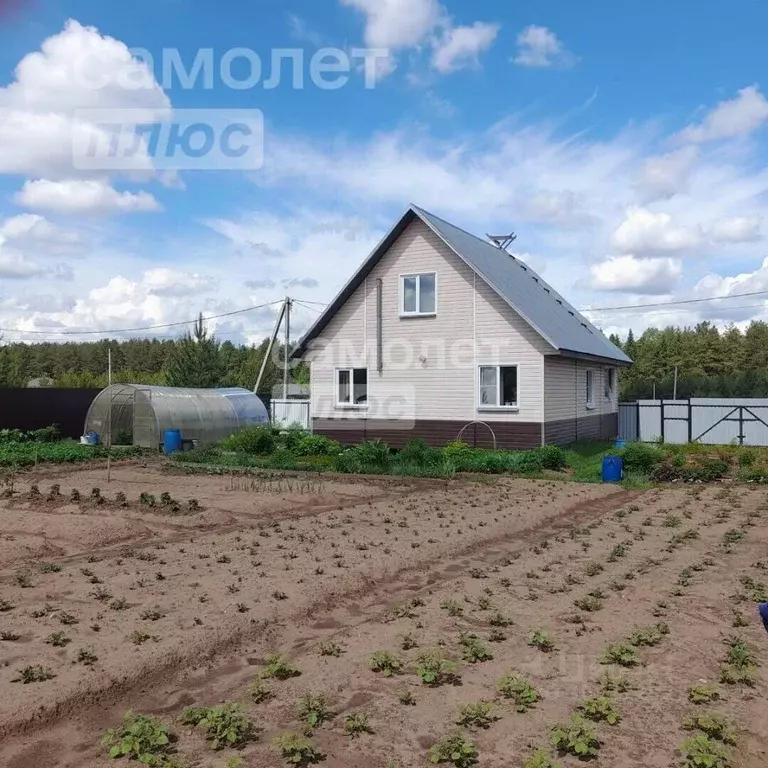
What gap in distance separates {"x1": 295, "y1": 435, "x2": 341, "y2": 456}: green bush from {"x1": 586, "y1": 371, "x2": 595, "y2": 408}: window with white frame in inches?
361

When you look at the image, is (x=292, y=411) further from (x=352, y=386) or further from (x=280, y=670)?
(x=280, y=670)

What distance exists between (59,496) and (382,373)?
11381 millimetres

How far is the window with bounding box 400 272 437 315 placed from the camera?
22234mm

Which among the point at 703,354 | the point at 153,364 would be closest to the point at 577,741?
the point at 703,354

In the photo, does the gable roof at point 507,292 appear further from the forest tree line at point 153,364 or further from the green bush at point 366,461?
the forest tree line at point 153,364

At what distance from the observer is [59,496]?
13.4 metres

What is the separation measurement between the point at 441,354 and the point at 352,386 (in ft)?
10.6

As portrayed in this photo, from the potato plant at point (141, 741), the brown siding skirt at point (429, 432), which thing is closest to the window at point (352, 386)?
the brown siding skirt at point (429, 432)

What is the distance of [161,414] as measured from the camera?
24.1 metres

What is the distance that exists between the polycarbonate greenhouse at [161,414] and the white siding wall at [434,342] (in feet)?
14.7

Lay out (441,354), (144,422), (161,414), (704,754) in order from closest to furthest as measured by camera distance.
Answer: (704,754) < (441,354) < (161,414) < (144,422)

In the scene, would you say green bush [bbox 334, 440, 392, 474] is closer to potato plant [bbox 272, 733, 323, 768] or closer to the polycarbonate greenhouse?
the polycarbonate greenhouse

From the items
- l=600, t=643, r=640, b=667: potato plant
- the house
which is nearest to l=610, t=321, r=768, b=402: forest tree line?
the house

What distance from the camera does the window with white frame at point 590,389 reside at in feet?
83.7
